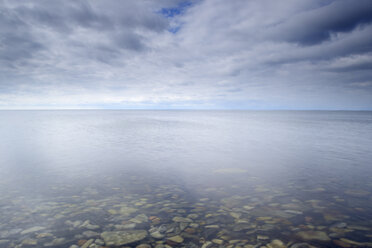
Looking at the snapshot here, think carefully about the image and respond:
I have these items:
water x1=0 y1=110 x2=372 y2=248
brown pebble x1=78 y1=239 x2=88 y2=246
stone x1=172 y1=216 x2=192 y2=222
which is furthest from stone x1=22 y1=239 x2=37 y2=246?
stone x1=172 y1=216 x2=192 y2=222

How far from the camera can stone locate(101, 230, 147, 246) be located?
6129 mm

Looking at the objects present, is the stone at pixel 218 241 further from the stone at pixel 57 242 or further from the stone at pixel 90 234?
the stone at pixel 57 242

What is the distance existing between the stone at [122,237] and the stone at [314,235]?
5.25 meters

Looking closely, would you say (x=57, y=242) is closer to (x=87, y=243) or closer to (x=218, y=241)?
(x=87, y=243)

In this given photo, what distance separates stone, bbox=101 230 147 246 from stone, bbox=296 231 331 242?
5.25 metres

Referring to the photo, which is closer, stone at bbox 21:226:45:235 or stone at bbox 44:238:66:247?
stone at bbox 44:238:66:247

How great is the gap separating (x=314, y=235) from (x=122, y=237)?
637 centimetres

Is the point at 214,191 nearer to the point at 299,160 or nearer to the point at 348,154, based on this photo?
the point at 299,160

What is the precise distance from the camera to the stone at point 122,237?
613 centimetres

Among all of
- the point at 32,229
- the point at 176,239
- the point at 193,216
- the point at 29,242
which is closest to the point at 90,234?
the point at 29,242

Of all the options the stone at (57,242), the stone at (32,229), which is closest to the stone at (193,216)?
the stone at (57,242)

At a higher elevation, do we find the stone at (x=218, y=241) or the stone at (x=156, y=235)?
the stone at (x=218, y=241)

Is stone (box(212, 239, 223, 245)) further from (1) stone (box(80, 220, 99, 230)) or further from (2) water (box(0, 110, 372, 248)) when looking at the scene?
(1) stone (box(80, 220, 99, 230))

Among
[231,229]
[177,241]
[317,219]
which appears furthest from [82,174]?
[317,219]
